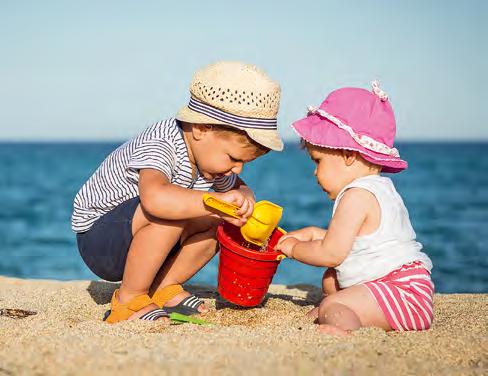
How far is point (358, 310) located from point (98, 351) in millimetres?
1041

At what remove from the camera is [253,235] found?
2936 millimetres

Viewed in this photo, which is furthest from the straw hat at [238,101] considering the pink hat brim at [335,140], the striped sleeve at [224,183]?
the striped sleeve at [224,183]

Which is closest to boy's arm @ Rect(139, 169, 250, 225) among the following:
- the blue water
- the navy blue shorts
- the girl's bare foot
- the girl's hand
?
the navy blue shorts

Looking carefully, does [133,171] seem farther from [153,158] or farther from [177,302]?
[177,302]

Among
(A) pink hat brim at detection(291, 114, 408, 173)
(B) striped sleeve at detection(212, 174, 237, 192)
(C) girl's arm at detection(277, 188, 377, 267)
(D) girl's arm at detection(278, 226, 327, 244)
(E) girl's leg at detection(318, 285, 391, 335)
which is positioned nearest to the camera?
(E) girl's leg at detection(318, 285, 391, 335)

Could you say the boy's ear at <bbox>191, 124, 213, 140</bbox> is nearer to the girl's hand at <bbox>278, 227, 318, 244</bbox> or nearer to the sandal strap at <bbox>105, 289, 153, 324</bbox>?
the girl's hand at <bbox>278, 227, 318, 244</bbox>

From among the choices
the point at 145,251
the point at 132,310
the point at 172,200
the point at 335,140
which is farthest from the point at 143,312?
the point at 335,140

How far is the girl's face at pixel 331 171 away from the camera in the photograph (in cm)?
294

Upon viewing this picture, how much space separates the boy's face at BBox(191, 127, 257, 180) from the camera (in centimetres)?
292

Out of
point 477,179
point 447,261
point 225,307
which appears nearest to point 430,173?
point 477,179

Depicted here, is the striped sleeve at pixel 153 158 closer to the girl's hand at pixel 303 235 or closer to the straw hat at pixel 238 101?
the straw hat at pixel 238 101

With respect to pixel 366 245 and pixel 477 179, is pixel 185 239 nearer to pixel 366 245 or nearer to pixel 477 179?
pixel 366 245

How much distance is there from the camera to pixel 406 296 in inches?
107

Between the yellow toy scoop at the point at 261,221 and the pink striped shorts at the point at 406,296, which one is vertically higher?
the yellow toy scoop at the point at 261,221
